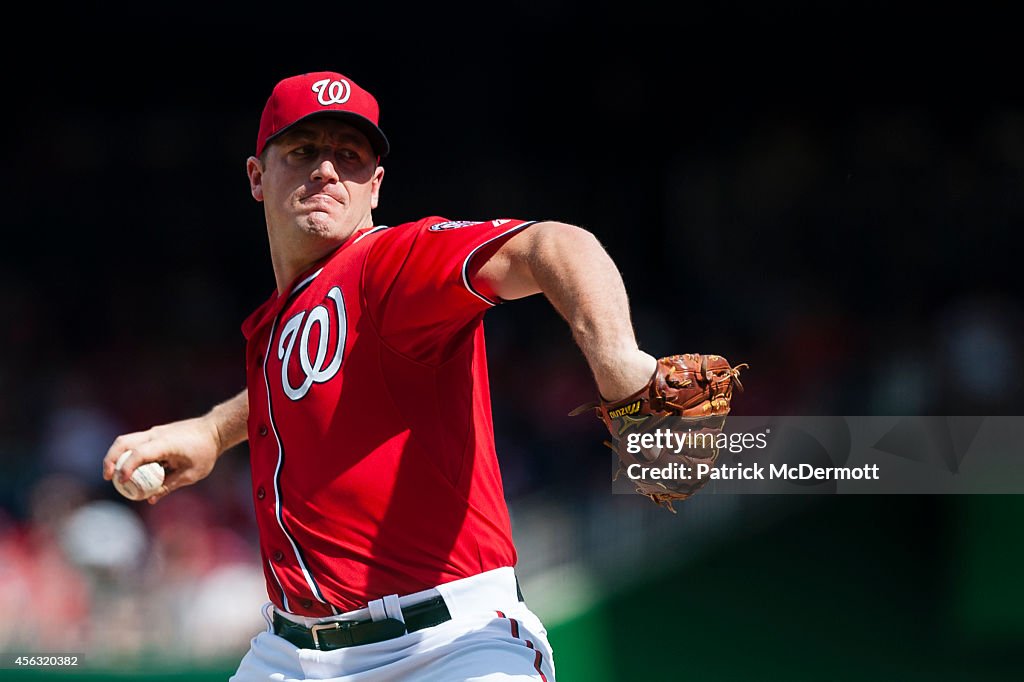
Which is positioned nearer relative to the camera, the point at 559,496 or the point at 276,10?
Answer: the point at 559,496

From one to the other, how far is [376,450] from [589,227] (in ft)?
7.88

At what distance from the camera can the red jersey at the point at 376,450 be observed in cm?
168

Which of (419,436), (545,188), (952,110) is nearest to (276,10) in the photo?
(545,188)

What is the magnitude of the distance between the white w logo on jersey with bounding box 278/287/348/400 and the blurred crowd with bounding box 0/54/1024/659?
201 centimetres

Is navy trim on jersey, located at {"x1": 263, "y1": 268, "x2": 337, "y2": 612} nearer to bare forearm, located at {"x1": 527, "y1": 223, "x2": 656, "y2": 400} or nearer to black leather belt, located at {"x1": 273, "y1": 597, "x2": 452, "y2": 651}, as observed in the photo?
black leather belt, located at {"x1": 273, "y1": 597, "x2": 452, "y2": 651}

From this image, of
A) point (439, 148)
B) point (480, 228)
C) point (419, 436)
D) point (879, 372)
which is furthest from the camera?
point (439, 148)

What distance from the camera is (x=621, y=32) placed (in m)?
4.02

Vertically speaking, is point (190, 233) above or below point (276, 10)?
below

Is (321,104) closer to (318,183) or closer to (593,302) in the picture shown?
(318,183)

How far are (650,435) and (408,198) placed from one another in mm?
3076

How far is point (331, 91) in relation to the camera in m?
1.95

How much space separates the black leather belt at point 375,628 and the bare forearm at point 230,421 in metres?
0.60

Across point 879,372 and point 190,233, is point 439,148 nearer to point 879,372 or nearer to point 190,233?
point 190,233

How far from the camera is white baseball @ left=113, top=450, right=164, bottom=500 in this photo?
201cm
